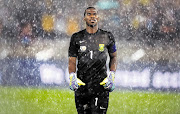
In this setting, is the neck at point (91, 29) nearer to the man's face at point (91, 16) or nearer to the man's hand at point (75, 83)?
the man's face at point (91, 16)

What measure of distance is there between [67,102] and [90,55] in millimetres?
4057

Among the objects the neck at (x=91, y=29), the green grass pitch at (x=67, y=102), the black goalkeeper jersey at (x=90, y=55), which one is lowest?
the green grass pitch at (x=67, y=102)

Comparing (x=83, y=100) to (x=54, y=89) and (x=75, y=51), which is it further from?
(x=54, y=89)

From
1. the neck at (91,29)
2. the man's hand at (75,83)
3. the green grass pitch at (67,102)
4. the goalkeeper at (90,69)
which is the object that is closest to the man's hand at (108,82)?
the goalkeeper at (90,69)

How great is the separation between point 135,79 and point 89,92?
5933 mm

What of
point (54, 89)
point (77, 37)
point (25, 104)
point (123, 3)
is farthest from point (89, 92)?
point (123, 3)

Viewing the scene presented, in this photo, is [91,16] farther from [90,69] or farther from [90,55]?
[90,69]

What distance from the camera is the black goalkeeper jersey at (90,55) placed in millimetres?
3379

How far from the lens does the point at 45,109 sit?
6.42m

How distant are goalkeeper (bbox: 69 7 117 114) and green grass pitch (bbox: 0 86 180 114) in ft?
9.13

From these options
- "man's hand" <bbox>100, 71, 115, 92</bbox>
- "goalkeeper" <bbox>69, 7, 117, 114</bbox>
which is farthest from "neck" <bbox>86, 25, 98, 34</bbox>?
"man's hand" <bbox>100, 71, 115, 92</bbox>

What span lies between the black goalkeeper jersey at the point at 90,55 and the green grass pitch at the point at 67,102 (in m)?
2.91

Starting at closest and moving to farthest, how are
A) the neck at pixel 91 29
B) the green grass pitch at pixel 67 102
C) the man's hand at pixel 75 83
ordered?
1. the man's hand at pixel 75 83
2. the neck at pixel 91 29
3. the green grass pitch at pixel 67 102

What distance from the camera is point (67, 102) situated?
23.7 ft
